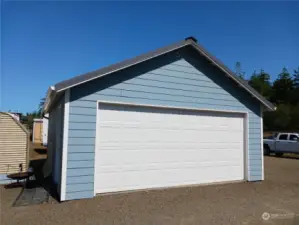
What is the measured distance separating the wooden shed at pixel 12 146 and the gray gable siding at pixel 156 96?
3.69m

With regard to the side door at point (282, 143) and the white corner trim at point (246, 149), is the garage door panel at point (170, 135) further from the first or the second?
the side door at point (282, 143)

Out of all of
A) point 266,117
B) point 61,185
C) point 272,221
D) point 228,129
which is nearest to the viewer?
point 272,221

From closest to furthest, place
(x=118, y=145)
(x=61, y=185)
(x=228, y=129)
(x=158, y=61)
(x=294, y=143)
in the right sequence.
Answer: (x=61, y=185)
(x=118, y=145)
(x=158, y=61)
(x=228, y=129)
(x=294, y=143)

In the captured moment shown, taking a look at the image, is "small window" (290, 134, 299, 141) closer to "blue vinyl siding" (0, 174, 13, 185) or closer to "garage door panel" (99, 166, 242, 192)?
"garage door panel" (99, 166, 242, 192)

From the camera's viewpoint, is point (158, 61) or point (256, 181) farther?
point (256, 181)

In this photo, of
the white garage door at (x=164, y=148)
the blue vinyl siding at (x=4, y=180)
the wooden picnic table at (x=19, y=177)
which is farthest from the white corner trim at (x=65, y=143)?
the blue vinyl siding at (x=4, y=180)

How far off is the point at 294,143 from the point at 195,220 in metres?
16.9

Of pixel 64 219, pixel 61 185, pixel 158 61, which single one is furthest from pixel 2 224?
pixel 158 61

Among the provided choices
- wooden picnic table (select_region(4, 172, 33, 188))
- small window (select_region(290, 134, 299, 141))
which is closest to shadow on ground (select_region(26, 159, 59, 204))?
wooden picnic table (select_region(4, 172, 33, 188))

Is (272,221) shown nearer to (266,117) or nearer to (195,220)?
(195,220)

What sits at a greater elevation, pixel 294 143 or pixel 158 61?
pixel 158 61

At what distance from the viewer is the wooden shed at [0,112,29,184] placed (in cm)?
880

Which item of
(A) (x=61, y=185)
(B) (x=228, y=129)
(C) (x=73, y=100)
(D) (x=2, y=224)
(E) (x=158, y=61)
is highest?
(E) (x=158, y=61)

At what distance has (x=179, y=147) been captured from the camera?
7.98 metres
